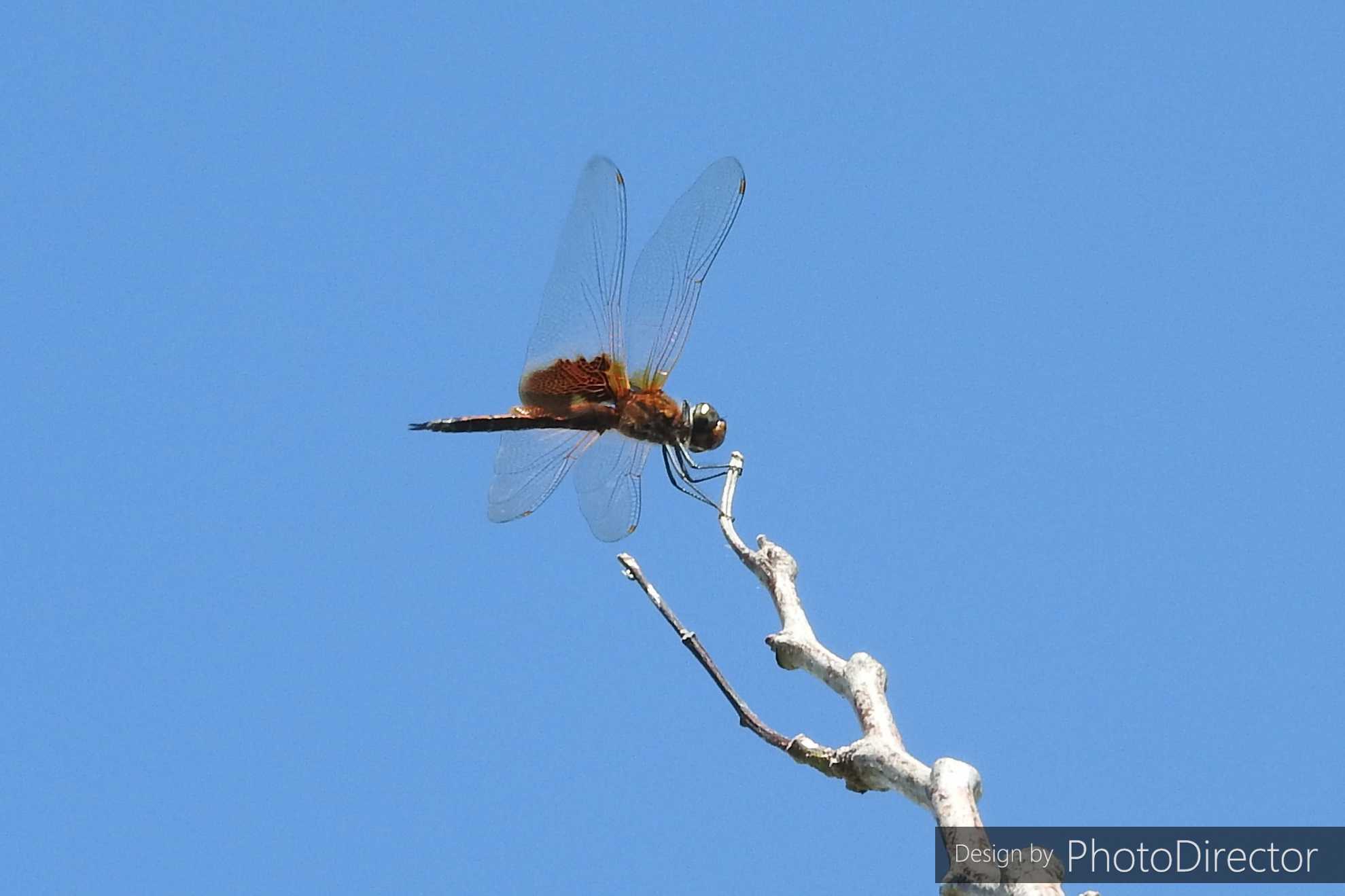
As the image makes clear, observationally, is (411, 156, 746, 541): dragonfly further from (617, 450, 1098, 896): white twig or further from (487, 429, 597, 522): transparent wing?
(617, 450, 1098, 896): white twig

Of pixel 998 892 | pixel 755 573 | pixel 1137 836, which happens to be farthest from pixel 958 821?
pixel 755 573

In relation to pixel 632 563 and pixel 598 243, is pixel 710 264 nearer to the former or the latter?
pixel 598 243

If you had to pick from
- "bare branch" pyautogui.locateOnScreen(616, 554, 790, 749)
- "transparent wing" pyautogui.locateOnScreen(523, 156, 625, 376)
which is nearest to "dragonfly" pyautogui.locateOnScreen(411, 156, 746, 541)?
"transparent wing" pyautogui.locateOnScreen(523, 156, 625, 376)

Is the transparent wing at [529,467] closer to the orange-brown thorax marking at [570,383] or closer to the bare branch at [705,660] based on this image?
the orange-brown thorax marking at [570,383]

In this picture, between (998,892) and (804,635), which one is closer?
(998,892)

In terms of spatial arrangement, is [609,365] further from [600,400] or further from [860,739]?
[860,739]

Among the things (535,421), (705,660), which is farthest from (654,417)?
(705,660)
